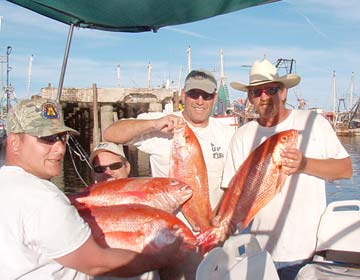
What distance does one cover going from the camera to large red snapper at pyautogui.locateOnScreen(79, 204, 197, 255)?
2.79 m

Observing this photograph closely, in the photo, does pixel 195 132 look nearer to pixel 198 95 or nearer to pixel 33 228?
pixel 198 95

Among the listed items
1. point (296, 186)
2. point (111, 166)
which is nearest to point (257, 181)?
point (296, 186)

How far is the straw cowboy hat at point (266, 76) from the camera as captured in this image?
12.6ft

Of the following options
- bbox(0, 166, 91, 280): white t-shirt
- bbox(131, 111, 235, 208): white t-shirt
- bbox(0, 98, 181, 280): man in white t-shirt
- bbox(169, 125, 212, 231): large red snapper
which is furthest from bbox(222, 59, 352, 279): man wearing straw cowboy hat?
bbox(0, 166, 91, 280): white t-shirt

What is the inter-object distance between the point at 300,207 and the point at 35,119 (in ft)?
7.30

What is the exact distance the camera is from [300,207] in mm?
3631

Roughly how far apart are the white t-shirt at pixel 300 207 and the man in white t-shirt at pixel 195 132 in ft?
1.81

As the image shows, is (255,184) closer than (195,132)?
Yes

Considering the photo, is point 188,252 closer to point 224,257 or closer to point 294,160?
point 224,257

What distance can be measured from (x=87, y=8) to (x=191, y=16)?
83cm

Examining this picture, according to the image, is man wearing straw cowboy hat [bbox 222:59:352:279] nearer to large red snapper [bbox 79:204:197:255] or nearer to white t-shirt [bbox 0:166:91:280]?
large red snapper [bbox 79:204:197:255]

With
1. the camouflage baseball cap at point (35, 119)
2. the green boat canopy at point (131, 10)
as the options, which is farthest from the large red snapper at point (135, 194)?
the green boat canopy at point (131, 10)

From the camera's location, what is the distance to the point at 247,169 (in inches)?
144

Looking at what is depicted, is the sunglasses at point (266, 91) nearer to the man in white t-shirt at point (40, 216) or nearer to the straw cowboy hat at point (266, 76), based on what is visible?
the straw cowboy hat at point (266, 76)
